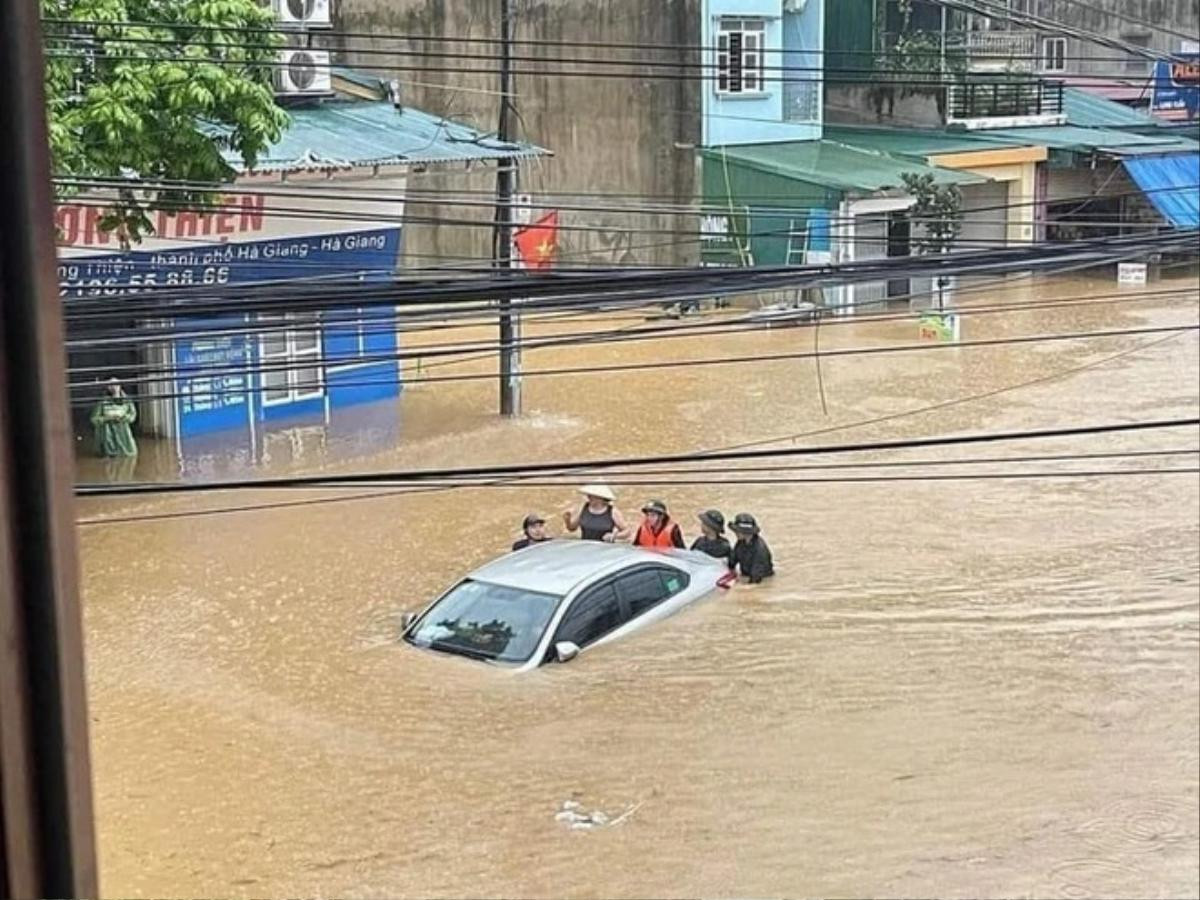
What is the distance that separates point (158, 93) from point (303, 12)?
2.34 metres

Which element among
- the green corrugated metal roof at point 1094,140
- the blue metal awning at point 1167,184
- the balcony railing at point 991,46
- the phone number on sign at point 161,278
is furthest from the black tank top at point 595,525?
the blue metal awning at point 1167,184

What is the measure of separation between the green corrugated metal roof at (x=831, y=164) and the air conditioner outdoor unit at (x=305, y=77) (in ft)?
10.0

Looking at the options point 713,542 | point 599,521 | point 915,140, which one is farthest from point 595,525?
point 915,140

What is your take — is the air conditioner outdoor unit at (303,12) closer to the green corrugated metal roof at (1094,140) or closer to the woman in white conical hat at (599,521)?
the woman in white conical hat at (599,521)

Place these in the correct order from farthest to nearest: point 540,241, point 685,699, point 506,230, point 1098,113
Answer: point 1098,113 → point 540,241 → point 506,230 → point 685,699

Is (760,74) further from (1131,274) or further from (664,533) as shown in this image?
(664,533)

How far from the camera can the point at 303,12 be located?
5652mm

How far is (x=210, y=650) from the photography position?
12.4 ft

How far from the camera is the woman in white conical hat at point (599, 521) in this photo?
14.0ft

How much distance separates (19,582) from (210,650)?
142 inches

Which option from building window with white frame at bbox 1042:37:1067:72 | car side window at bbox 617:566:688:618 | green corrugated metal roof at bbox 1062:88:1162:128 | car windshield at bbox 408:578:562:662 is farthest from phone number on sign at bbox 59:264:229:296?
green corrugated metal roof at bbox 1062:88:1162:128

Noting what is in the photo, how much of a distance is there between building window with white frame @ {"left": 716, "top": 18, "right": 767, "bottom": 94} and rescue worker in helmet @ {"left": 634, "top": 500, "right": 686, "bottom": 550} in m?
4.74

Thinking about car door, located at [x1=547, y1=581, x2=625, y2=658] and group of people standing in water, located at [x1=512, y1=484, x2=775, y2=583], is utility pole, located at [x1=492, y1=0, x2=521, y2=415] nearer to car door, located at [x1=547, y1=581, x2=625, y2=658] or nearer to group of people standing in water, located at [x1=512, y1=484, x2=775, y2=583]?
group of people standing in water, located at [x1=512, y1=484, x2=775, y2=583]

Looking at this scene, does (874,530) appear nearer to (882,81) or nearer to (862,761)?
(862,761)
